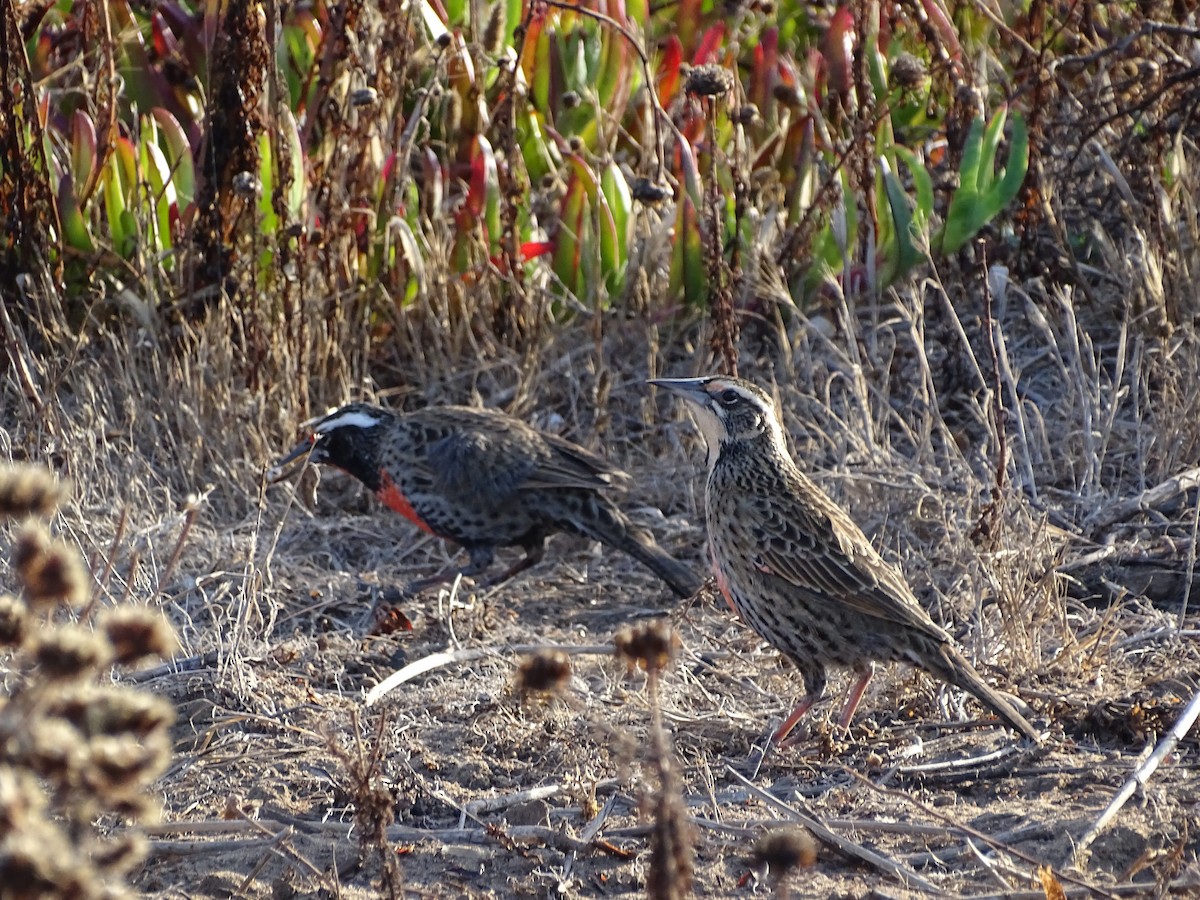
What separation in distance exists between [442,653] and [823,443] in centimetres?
231

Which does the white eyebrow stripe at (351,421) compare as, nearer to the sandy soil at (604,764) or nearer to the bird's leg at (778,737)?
the sandy soil at (604,764)

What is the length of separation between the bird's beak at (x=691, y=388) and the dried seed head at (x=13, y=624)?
11.4 feet

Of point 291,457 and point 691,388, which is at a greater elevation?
point 691,388

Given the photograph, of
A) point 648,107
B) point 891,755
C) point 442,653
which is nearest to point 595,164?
point 648,107

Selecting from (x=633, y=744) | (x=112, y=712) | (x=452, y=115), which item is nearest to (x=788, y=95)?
(x=452, y=115)

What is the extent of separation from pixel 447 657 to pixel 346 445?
1.85 metres

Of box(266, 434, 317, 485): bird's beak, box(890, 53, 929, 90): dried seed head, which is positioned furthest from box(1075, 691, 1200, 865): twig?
box(266, 434, 317, 485): bird's beak

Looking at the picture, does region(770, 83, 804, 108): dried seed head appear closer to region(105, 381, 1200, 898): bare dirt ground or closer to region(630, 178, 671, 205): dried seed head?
region(630, 178, 671, 205): dried seed head

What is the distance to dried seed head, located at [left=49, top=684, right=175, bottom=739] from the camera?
85.7 inches

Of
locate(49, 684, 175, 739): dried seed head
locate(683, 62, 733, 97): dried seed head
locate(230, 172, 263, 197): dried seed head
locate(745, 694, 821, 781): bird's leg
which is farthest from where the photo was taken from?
locate(230, 172, 263, 197): dried seed head

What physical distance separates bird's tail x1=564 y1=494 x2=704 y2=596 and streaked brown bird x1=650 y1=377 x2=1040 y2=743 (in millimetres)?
1075

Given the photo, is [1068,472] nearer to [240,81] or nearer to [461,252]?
[461,252]

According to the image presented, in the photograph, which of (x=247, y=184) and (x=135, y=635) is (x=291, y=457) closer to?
(x=247, y=184)

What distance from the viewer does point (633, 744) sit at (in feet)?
10.4
